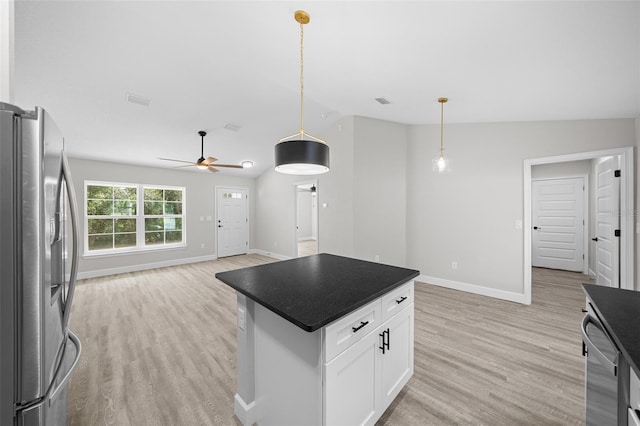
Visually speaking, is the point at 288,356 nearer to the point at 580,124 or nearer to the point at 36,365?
the point at 36,365

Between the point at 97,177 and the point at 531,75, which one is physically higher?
the point at 531,75

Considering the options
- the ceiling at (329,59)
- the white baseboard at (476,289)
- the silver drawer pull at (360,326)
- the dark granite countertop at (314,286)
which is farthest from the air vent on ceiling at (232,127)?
the white baseboard at (476,289)

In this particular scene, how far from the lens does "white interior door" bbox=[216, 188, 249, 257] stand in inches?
284

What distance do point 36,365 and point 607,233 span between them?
219 inches

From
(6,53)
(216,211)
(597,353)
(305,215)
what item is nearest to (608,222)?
(597,353)

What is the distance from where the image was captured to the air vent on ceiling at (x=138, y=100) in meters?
3.39

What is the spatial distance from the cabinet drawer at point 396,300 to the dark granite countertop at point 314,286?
0.08 meters

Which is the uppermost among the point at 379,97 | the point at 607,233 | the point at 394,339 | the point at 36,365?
the point at 379,97

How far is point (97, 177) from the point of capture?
211 inches

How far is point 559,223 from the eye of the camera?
18.2ft

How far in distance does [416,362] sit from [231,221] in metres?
6.37

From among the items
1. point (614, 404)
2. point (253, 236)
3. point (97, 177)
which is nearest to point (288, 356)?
point (614, 404)

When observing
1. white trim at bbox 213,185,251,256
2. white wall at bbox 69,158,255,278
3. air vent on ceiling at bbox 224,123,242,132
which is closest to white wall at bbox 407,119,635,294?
air vent on ceiling at bbox 224,123,242,132

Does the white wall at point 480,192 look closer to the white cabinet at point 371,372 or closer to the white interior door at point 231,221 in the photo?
the white cabinet at point 371,372
